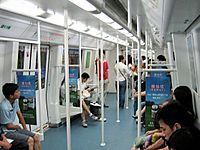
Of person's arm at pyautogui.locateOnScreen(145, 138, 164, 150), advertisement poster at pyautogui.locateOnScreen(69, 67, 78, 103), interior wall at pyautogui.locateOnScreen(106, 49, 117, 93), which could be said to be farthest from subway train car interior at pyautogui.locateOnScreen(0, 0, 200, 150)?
interior wall at pyautogui.locateOnScreen(106, 49, 117, 93)

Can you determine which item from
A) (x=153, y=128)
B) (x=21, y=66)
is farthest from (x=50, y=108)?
(x=153, y=128)

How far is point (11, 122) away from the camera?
4.14 m

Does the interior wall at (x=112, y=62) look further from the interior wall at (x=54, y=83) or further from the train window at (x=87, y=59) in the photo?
the interior wall at (x=54, y=83)

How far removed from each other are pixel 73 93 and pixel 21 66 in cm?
138

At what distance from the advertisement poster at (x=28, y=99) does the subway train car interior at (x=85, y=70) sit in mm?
17

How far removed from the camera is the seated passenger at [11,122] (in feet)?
13.3

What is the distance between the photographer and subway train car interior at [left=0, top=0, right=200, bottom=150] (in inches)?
116

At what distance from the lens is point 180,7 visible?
189cm

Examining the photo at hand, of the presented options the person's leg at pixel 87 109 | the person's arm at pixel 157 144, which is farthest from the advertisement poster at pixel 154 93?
the person's leg at pixel 87 109

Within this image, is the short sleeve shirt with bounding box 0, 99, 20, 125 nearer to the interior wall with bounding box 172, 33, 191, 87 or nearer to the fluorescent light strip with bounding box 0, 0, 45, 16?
the fluorescent light strip with bounding box 0, 0, 45, 16

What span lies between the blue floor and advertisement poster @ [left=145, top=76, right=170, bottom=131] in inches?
72.9

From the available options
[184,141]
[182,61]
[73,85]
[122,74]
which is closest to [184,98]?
[184,141]

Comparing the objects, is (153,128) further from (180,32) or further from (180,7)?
(180,7)

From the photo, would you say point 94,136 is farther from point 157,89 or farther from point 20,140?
point 157,89
